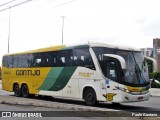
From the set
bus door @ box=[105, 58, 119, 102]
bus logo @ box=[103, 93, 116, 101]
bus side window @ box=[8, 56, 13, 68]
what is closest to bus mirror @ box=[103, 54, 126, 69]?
bus door @ box=[105, 58, 119, 102]

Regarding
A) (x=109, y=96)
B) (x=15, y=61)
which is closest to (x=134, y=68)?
(x=109, y=96)

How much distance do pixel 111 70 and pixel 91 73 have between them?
4.11 ft

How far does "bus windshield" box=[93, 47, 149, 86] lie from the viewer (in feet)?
55.0

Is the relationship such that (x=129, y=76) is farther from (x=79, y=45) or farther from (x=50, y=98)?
(x=50, y=98)

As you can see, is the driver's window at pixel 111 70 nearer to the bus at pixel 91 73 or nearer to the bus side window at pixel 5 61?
the bus at pixel 91 73

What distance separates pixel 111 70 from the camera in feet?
55.8

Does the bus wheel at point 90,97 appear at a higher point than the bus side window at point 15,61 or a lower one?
lower

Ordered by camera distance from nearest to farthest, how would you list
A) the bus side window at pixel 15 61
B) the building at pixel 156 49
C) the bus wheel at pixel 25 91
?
the bus wheel at pixel 25 91, the bus side window at pixel 15 61, the building at pixel 156 49

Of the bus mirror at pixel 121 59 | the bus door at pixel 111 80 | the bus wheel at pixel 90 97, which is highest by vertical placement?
the bus mirror at pixel 121 59

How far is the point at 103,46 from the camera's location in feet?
57.4

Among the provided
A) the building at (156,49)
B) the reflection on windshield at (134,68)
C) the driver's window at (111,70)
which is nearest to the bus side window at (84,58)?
the driver's window at (111,70)

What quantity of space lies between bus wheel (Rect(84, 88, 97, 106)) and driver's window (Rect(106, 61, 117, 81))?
4.53 feet

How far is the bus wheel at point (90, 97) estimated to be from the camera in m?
17.7

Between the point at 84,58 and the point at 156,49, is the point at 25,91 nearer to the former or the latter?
the point at 84,58
